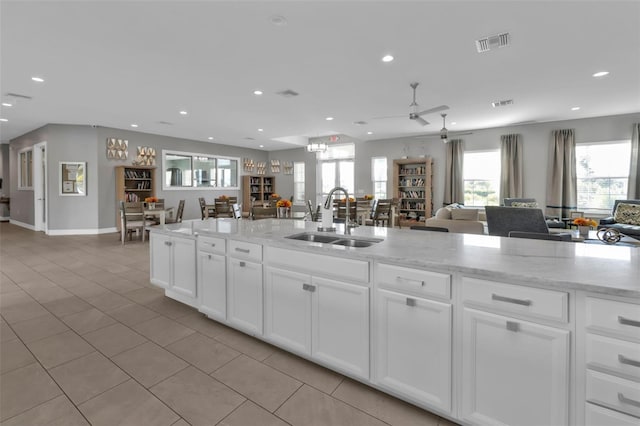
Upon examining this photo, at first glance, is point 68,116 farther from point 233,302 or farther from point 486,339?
point 486,339

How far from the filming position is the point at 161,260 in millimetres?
3260

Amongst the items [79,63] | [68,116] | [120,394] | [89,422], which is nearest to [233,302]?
[120,394]

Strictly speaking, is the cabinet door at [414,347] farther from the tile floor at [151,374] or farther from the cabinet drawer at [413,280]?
the tile floor at [151,374]

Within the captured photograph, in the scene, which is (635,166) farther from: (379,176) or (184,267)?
(184,267)

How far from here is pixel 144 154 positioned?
9156mm

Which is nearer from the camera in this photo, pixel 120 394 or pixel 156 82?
pixel 120 394

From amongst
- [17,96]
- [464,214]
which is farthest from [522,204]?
[17,96]

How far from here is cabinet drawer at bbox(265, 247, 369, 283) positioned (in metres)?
1.83

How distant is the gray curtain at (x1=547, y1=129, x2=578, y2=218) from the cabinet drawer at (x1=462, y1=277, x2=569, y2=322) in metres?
8.27

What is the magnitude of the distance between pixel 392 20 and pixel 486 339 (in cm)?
303

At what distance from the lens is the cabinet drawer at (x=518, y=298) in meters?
1.28

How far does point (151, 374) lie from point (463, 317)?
1977mm

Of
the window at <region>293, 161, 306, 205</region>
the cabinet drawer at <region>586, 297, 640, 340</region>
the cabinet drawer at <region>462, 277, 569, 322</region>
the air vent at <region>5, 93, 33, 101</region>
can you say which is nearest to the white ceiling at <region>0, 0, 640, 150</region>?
the air vent at <region>5, 93, 33, 101</region>

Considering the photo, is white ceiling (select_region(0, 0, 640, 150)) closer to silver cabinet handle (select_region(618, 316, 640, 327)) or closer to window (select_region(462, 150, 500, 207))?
window (select_region(462, 150, 500, 207))
